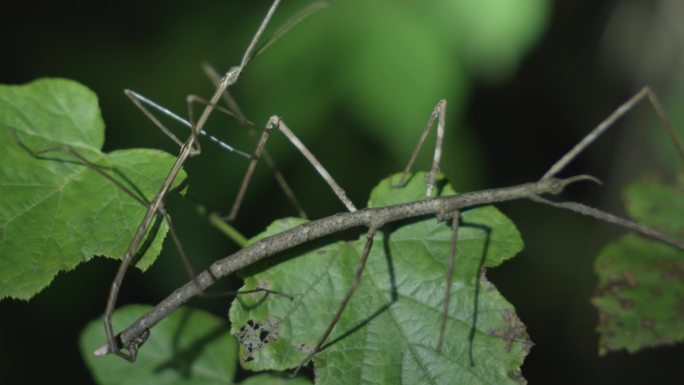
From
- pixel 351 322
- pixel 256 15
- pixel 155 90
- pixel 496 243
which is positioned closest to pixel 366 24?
pixel 256 15

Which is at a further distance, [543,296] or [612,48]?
[612,48]

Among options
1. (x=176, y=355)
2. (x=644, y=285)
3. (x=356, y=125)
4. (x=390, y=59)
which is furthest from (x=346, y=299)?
(x=356, y=125)

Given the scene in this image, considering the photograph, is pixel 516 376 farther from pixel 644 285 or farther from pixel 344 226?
pixel 644 285

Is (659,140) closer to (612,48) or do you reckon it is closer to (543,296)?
(612,48)

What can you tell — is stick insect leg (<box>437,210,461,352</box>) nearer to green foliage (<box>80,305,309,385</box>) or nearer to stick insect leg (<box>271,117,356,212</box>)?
stick insect leg (<box>271,117,356,212</box>)

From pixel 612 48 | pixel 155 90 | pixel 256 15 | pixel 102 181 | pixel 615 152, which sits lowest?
pixel 102 181

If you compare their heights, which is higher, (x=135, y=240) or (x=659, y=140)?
(x=659, y=140)

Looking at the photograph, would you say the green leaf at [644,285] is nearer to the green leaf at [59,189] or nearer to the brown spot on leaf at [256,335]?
the brown spot on leaf at [256,335]

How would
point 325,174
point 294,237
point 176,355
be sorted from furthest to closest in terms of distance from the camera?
point 176,355, point 325,174, point 294,237
